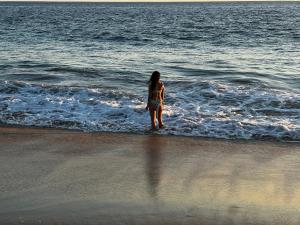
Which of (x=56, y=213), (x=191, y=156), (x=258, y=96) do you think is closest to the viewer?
(x=56, y=213)

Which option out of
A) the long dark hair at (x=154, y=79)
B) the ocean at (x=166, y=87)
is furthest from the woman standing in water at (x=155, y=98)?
the ocean at (x=166, y=87)

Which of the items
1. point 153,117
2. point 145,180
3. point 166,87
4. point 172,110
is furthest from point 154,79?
point 166,87

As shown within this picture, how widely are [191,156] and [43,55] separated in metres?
19.7

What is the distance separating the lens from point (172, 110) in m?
13.2

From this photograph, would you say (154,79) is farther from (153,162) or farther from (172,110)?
(153,162)

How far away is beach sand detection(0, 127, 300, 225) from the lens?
241 inches

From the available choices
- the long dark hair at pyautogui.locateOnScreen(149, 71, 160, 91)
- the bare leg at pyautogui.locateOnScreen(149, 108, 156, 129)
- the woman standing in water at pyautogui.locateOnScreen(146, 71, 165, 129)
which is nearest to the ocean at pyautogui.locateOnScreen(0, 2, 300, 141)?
the bare leg at pyautogui.locateOnScreen(149, 108, 156, 129)

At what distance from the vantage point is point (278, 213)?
617cm

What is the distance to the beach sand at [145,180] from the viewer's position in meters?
6.13

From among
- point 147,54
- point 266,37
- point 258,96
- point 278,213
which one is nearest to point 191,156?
point 278,213

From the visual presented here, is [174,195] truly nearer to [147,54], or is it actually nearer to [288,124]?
[288,124]

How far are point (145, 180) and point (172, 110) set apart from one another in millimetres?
5899

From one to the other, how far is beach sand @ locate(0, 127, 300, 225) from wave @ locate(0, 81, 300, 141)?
1.01 metres

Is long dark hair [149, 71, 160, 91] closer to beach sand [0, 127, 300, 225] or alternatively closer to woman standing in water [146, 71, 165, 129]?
woman standing in water [146, 71, 165, 129]
